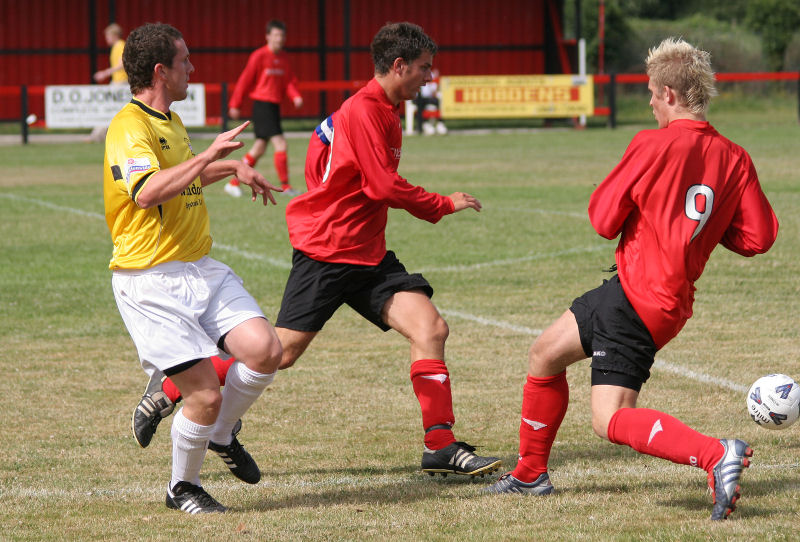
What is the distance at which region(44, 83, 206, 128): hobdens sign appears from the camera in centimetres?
2753

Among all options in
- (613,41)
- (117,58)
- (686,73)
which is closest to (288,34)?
(117,58)

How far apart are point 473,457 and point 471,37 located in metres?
30.8

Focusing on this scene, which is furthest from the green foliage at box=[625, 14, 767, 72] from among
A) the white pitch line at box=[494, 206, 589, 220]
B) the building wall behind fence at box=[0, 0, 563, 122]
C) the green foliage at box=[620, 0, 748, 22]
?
the white pitch line at box=[494, 206, 589, 220]

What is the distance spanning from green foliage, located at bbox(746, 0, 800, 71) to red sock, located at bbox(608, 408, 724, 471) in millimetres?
43539

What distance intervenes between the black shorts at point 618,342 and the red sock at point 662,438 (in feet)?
0.48

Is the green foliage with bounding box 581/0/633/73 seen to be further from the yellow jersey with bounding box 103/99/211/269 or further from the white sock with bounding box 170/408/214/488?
the white sock with bounding box 170/408/214/488

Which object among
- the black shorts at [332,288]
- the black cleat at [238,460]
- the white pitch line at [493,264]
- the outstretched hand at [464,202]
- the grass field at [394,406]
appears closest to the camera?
A: the grass field at [394,406]

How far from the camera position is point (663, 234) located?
14.5 feet

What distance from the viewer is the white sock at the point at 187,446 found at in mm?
4758

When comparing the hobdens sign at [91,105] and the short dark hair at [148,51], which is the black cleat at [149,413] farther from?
the hobdens sign at [91,105]

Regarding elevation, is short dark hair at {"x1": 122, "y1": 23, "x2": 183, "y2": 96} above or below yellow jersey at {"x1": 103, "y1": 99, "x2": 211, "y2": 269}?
above

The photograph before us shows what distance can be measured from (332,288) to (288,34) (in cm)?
2958

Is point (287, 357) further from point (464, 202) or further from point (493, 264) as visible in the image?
point (493, 264)

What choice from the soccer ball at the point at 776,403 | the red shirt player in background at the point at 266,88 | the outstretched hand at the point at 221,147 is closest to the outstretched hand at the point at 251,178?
the outstretched hand at the point at 221,147
